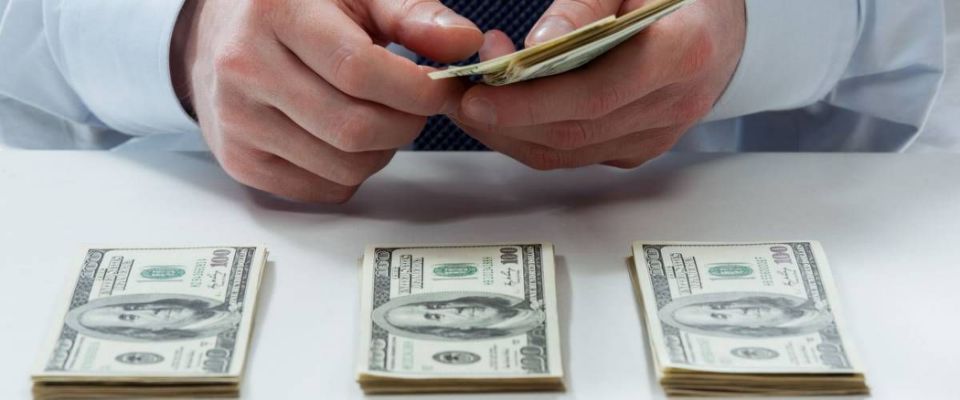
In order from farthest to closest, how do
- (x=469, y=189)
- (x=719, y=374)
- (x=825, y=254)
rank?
(x=469, y=189), (x=825, y=254), (x=719, y=374)

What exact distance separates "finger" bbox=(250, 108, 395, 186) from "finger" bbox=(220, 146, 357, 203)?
2 centimetres

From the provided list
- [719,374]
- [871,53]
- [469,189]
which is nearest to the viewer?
[719,374]

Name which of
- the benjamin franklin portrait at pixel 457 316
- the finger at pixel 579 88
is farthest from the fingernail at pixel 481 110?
the benjamin franklin portrait at pixel 457 316

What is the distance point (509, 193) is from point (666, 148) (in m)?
0.12

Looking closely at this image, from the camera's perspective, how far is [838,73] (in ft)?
3.05

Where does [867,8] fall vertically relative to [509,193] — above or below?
above

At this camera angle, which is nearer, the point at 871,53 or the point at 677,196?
the point at 677,196

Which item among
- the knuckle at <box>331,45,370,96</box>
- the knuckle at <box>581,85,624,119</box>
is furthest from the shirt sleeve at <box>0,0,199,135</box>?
the knuckle at <box>581,85,624,119</box>

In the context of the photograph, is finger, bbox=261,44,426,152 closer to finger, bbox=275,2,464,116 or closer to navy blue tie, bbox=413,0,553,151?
finger, bbox=275,2,464,116

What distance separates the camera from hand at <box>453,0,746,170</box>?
724mm

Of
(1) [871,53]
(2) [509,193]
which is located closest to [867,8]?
(1) [871,53]

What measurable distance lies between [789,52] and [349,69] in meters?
0.36

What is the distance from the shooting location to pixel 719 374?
2.01ft

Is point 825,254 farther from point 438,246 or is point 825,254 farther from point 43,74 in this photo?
point 43,74
